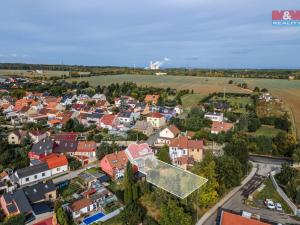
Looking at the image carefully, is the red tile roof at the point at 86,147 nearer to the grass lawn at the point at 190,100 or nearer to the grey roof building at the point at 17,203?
the grey roof building at the point at 17,203

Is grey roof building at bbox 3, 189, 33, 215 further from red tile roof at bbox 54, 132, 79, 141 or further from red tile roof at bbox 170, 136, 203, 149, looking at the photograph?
red tile roof at bbox 170, 136, 203, 149

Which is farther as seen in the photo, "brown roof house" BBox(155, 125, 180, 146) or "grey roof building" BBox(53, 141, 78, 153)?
"brown roof house" BBox(155, 125, 180, 146)

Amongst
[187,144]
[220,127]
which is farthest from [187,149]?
[220,127]

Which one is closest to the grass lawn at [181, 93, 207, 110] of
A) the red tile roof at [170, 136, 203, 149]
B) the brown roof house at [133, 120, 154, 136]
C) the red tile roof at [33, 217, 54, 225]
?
the brown roof house at [133, 120, 154, 136]

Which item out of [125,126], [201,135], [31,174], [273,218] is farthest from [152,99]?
[273,218]

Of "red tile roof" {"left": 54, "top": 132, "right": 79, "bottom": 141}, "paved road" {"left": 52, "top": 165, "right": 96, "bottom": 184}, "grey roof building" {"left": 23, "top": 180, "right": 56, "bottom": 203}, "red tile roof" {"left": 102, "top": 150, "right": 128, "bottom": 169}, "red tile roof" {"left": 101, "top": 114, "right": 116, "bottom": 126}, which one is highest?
"red tile roof" {"left": 101, "top": 114, "right": 116, "bottom": 126}

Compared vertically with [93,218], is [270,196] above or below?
above

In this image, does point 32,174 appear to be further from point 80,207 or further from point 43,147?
point 80,207
